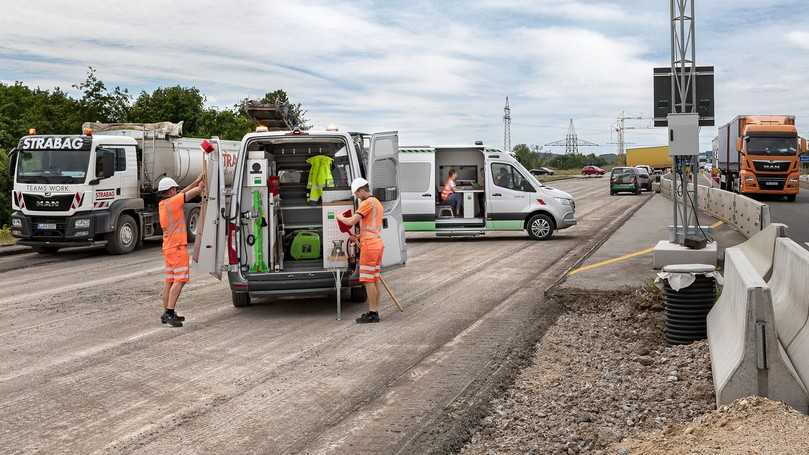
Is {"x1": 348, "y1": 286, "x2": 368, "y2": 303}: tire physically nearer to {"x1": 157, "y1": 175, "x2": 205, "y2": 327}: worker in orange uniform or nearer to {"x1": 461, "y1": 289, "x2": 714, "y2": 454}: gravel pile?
{"x1": 157, "y1": 175, "x2": 205, "y2": 327}: worker in orange uniform

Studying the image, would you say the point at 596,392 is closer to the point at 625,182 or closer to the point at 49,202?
the point at 49,202

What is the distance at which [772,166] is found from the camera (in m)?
34.4

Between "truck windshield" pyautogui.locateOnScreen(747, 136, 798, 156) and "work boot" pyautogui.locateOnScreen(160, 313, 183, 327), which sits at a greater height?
"truck windshield" pyautogui.locateOnScreen(747, 136, 798, 156)

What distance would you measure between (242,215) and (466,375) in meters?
4.53

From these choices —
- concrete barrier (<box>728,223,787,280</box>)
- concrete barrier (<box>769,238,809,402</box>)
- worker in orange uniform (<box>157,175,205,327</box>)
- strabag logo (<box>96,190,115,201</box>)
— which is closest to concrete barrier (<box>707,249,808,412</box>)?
concrete barrier (<box>769,238,809,402</box>)

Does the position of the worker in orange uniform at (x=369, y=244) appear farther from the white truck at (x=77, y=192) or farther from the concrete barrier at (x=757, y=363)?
the white truck at (x=77, y=192)


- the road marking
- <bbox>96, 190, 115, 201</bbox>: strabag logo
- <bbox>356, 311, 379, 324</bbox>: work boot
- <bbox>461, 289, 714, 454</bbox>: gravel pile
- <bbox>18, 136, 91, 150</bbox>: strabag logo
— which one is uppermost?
<bbox>18, 136, 91, 150</bbox>: strabag logo

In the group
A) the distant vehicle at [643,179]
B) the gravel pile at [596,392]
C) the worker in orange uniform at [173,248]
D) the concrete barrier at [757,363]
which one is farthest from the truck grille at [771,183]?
the concrete barrier at [757,363]

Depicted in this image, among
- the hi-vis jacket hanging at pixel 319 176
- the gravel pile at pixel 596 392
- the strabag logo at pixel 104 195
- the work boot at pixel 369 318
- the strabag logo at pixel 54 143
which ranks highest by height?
the strabag logo at pixel 54 143

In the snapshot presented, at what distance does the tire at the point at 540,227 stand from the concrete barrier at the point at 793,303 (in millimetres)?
13067

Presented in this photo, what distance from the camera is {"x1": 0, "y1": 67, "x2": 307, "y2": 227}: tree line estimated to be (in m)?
36.4

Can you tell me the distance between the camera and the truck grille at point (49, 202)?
18.4m

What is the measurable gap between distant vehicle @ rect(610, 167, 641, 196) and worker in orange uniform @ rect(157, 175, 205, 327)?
41.2 m

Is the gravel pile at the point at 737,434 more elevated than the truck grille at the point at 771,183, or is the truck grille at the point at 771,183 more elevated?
the truck grille at the point at 771,183
